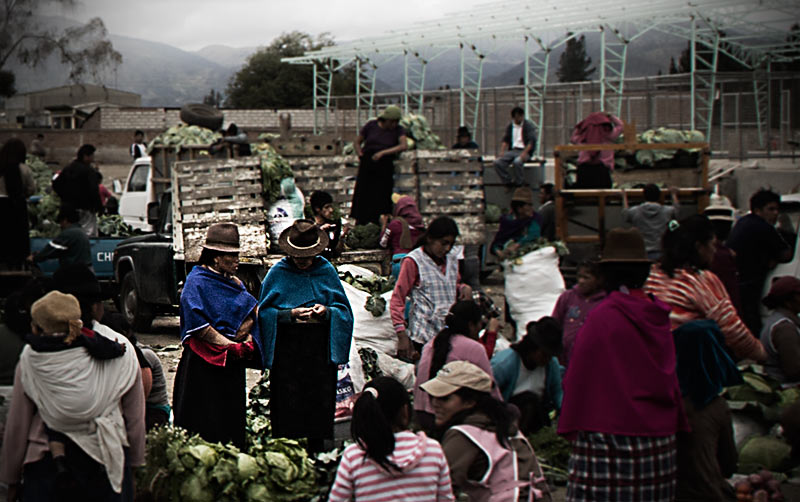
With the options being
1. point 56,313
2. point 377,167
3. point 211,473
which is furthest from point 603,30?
point 56,313

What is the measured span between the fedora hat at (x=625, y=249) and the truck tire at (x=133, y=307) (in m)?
7.67

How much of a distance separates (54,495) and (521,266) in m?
6.52

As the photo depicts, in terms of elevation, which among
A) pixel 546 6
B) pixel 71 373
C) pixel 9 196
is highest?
pixel 546 6

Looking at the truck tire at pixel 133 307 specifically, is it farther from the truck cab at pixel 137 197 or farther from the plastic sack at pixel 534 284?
the plastic sack at pixel 534 284

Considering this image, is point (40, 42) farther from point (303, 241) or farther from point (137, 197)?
point (303, 241)

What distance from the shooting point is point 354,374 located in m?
7.23

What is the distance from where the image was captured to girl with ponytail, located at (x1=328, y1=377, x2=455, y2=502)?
398cm

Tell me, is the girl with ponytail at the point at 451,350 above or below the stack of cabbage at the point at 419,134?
below

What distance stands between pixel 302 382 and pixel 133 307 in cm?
595

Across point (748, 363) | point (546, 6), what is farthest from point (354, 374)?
point (546, 6)

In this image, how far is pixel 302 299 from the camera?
5.74 meters

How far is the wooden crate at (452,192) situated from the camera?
1185cm

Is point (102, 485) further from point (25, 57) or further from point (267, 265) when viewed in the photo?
point (25, 57)

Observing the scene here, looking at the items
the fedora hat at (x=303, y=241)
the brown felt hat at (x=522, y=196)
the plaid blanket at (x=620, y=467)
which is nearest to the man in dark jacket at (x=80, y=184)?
the brown felt hat at (x=522, y=196)
